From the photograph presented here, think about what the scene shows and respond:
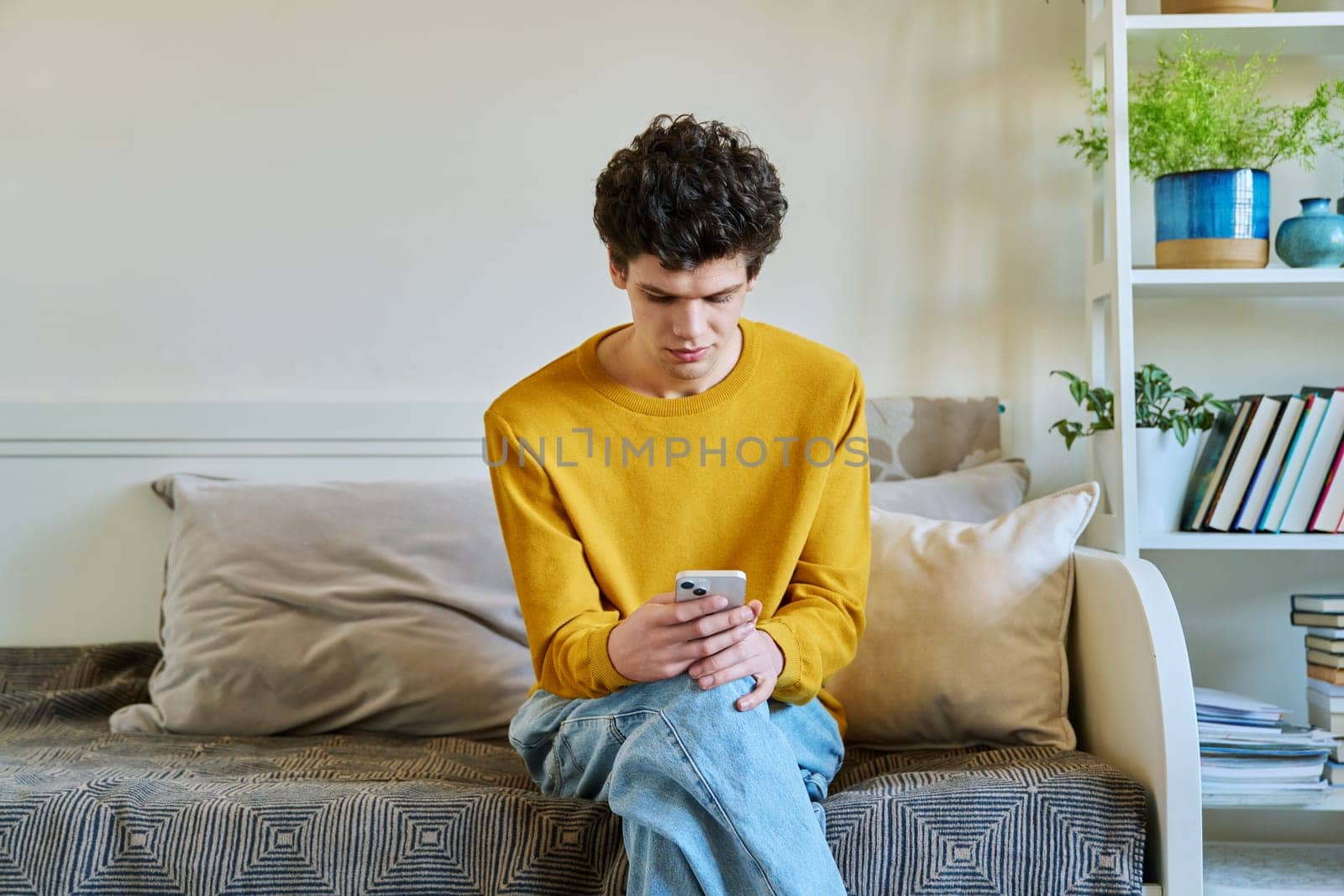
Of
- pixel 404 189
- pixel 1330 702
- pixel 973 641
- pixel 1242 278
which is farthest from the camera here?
pixel 404 189

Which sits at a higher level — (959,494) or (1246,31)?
(1246,31)

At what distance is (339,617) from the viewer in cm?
169

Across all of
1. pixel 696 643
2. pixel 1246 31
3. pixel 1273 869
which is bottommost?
pixel 1273 869

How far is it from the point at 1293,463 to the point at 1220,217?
0.37 meters

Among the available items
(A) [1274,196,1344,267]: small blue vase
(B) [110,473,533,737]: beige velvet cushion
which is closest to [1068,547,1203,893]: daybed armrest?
(A) [1274,196,1344,267]: small blue vase

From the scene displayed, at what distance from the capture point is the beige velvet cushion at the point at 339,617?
1652 millimetres

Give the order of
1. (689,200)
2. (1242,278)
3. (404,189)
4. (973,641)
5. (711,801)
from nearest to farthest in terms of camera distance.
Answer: (711,801) < (689,200) < (973,641) < (1242,278) < (404,189)

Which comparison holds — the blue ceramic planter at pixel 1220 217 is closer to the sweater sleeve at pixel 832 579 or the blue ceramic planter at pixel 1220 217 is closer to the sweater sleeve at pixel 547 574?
the sweater sleeve at pixel 832 579

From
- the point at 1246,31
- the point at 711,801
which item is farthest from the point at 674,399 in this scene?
the point at 1246,31

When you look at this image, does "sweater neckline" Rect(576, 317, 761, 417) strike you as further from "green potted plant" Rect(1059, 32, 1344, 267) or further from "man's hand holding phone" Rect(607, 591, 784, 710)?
"green potted plant" Rect(1059, 32, 1344, 267)

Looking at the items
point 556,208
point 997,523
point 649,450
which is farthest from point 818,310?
point 649,450

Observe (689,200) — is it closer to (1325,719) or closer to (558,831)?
(558,831)

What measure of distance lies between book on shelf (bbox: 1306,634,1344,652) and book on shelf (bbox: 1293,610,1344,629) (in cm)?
2

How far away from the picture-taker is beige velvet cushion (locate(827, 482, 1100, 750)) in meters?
1.42
